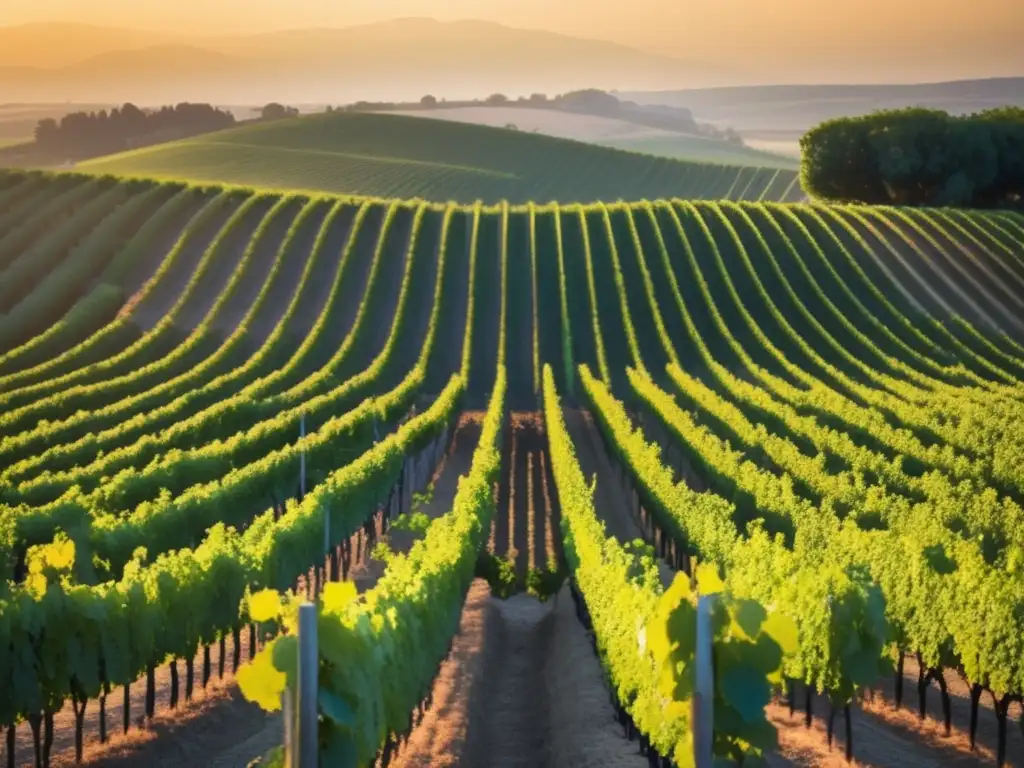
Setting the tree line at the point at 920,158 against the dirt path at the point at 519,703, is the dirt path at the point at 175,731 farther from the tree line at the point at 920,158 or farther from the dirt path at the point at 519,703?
the tree line at the point at 920,158

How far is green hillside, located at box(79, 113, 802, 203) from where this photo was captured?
126 meters

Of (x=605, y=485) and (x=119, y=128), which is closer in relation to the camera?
(x=605, y=485)

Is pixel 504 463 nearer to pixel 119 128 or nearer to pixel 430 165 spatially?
pixel 430 165

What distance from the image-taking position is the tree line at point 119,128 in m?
164

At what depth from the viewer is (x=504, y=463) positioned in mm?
53156

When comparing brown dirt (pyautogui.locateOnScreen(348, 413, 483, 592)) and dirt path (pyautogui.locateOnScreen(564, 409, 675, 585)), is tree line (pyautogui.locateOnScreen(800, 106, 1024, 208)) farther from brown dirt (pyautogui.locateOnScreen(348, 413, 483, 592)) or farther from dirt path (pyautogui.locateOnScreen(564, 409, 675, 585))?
brown dirt (pyautogui.locateOnScreen(348, 413, 483, 592))

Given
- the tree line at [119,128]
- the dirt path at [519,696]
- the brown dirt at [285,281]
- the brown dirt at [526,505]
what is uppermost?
the tree line at [119,128]

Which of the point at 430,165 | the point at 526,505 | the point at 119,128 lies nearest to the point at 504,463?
the point at 526,505

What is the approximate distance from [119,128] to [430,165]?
4950 cm

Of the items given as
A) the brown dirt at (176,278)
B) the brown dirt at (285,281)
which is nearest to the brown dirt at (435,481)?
the brown dirt at (285,281)

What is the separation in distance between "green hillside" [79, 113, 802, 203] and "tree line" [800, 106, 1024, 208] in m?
29.5

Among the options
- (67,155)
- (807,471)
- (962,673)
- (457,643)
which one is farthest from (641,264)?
(67,155)

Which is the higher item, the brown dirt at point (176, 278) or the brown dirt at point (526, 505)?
the brown dirt at point (176, 278)

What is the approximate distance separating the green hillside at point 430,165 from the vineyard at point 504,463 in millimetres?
33023
